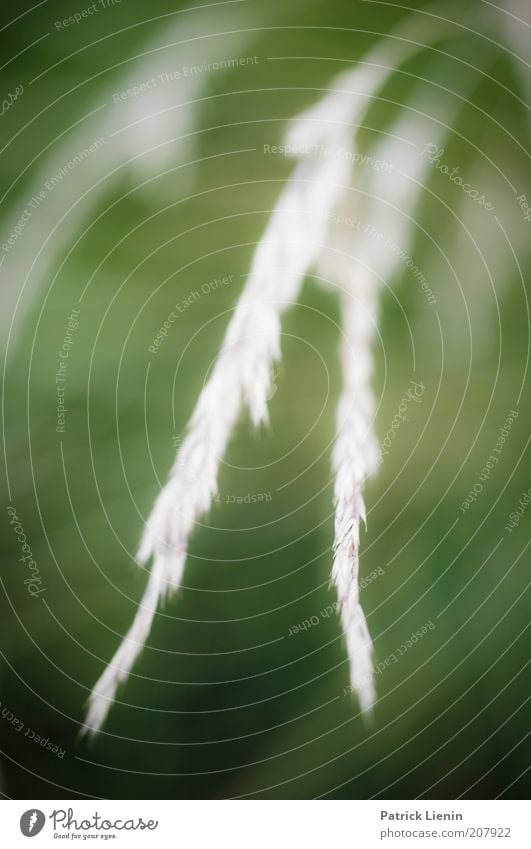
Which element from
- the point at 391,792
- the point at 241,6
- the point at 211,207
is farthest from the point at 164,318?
the point at 391,792

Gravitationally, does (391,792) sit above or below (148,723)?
below

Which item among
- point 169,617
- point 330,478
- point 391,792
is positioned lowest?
point 391,792

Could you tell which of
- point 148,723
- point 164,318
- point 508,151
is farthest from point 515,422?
point 148,723
